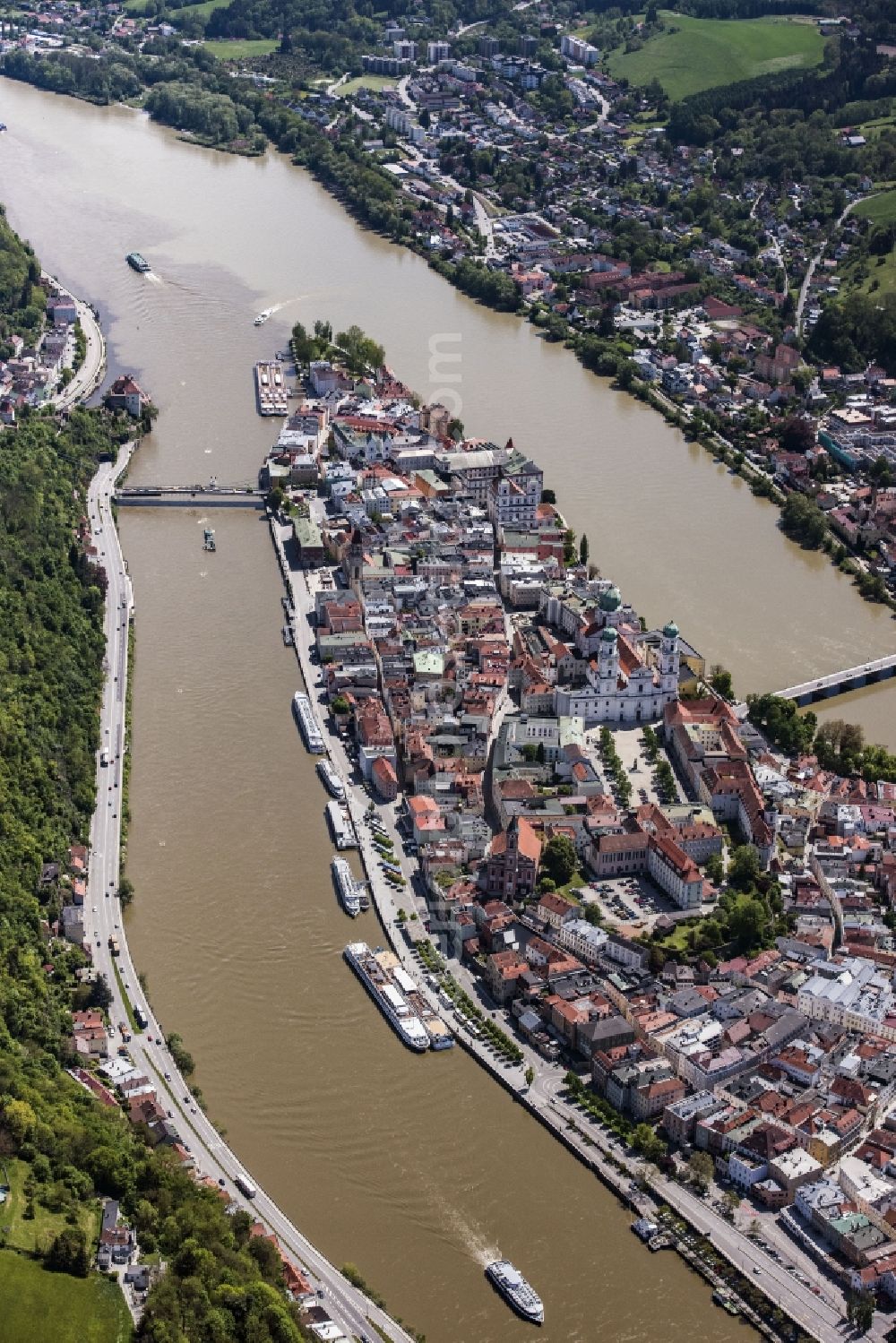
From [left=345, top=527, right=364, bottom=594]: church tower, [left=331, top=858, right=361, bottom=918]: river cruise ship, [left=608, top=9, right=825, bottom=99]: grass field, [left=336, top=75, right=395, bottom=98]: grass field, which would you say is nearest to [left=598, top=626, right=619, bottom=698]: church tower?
[left=345, top=527, right=364, bottom=594]: church tower

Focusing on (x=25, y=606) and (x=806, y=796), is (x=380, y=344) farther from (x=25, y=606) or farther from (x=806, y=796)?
(x=806, y=796)

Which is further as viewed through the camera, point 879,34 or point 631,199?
point 879,34

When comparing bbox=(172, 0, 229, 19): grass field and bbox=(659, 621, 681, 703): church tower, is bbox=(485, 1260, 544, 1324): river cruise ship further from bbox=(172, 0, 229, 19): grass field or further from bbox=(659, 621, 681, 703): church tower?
bbox=(172, 0, 229, 19): grass field

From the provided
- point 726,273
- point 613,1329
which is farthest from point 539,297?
point 613,1329

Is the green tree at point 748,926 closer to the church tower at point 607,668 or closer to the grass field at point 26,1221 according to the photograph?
the church tower at point 607,668

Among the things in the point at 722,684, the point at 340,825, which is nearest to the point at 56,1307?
the point at 340,825

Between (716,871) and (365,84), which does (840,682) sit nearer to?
(716,871)
